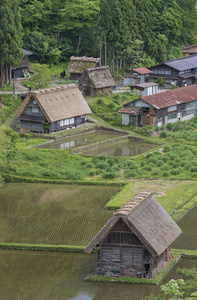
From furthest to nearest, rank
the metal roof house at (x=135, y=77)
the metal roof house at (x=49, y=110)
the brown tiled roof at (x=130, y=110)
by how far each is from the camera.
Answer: the metal roof house at (x=135, y=77) < the brown tiled roof at (x=130, y=110) < the metal roof house at (x=49, y=110)

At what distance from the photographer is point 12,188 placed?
38500 mm

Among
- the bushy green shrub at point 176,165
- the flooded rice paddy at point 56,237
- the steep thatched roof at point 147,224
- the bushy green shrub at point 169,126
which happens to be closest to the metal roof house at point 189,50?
the bushy green shrub at point 169,126

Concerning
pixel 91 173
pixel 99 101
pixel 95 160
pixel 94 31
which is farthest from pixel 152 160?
pixel 94 31

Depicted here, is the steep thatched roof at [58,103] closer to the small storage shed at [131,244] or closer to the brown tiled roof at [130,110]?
the brown tiled roof at [130,110]

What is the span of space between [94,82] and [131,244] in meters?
34.0

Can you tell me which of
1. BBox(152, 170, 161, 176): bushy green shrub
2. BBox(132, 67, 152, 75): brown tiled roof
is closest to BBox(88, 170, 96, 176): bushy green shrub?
BBox(152, 170, 161, 176): bushy green shrub

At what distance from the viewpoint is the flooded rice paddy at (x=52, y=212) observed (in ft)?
103

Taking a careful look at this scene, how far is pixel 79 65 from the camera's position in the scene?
206 feet

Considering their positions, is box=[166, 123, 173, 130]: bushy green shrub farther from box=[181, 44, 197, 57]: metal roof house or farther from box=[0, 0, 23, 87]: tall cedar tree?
box=[181, 44, 197, 57]: metal roof house

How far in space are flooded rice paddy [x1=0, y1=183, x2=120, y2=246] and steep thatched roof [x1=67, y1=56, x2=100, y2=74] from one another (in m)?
24.6

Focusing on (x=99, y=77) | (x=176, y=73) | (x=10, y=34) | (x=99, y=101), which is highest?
(x=10, y=34)

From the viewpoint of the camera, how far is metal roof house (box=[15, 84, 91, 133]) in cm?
5047

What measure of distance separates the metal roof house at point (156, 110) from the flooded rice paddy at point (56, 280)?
2535 centimetres

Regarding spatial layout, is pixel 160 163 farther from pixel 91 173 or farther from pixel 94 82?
pixel 94 82
